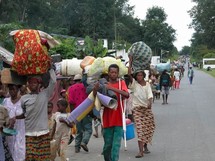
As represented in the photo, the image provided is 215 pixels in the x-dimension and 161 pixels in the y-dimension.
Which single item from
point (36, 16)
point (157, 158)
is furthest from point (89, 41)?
point (36, 16)

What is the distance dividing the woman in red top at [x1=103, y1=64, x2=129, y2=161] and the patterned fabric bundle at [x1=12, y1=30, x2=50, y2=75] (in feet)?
5.40

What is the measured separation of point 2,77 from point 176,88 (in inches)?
1253

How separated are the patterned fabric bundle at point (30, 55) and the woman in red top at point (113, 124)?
1.64 metres

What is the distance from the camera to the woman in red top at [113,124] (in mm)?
7926

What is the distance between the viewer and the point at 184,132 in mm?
13422

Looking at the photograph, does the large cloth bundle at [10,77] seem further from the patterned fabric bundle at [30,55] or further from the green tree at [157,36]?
the green tree at [157,36]

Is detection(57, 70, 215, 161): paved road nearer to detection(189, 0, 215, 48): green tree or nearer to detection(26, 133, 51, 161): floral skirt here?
detection(26, 133, 51, 161): floral skirt

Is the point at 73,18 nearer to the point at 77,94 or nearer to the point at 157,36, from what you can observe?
the point at 157,36

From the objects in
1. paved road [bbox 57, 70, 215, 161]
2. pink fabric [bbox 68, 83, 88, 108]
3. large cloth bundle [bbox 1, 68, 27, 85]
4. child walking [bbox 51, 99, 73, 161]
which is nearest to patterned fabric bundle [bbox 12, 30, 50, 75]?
large cloth bundle [bbox 1, 68, 27, 85]

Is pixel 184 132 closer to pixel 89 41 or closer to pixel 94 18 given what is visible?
pixel 89 41

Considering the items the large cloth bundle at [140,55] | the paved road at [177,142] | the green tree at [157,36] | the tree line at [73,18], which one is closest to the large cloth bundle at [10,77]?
the paved road at [177,142]

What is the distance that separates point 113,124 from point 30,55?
2.08 meters

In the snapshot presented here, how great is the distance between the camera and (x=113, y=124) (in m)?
7.91

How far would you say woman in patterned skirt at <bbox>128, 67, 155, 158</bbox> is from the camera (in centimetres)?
1008
